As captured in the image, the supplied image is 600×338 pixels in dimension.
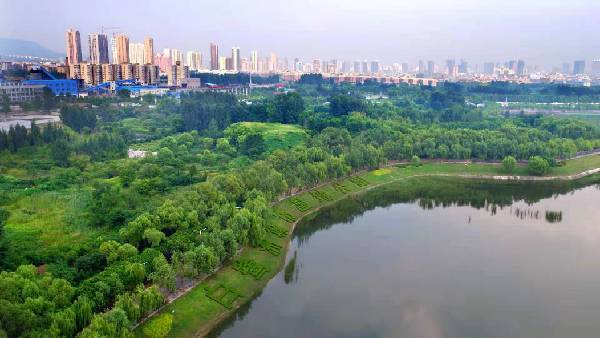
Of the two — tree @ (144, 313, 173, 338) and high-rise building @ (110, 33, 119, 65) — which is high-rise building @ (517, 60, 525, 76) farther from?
tree @ (144, 313, 173, 338)

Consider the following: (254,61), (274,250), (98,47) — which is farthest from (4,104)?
(254,61)

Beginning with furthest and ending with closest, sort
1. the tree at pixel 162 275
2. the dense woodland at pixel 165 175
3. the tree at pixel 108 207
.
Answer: the tree at pixel 108 207 → the tree at pixel 162 275 → the dense woodland at pixel 165 175

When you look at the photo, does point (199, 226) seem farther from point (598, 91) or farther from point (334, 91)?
point (598, 91)

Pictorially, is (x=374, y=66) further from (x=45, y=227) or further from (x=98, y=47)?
(x=45, y=227)

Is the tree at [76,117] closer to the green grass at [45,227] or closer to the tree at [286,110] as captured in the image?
the green grass at [45,227]

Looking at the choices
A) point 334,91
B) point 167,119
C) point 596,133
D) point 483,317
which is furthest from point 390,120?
point 483,317

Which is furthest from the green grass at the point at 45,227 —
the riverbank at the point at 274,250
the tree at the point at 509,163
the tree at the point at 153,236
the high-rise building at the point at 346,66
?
the high-rise building at the point at 346,66
